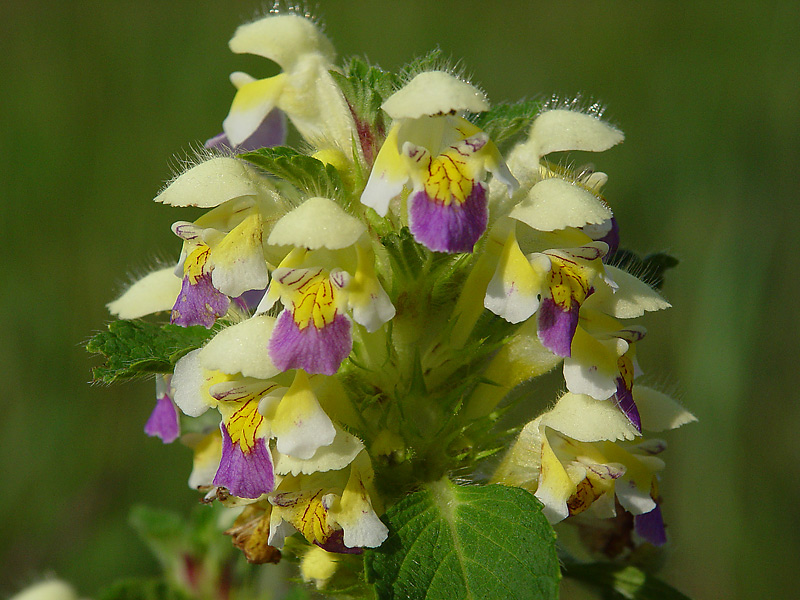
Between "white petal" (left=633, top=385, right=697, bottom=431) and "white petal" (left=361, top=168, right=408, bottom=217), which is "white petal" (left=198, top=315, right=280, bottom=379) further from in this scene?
"white petal" (left=633, top=385, right=697, bottom=431)

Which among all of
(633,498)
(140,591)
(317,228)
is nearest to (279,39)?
(317,228)

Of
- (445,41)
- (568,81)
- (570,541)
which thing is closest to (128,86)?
(445,41)

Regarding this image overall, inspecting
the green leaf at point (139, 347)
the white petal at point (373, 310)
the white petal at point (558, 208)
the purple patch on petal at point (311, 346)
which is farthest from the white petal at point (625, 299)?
the green leaf at point (139, 347)

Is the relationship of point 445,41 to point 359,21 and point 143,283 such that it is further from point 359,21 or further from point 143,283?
point 143,283

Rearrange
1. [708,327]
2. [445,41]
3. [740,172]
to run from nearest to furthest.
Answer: [708,327] → [740,172] → [445,41]

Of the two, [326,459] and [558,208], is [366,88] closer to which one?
[558,208]

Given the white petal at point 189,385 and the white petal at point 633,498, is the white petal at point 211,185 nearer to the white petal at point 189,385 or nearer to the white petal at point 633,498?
the white petal at point 189,385

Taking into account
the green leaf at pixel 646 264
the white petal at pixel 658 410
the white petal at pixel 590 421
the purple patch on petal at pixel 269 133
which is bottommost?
the white petal at pixel 658 410
